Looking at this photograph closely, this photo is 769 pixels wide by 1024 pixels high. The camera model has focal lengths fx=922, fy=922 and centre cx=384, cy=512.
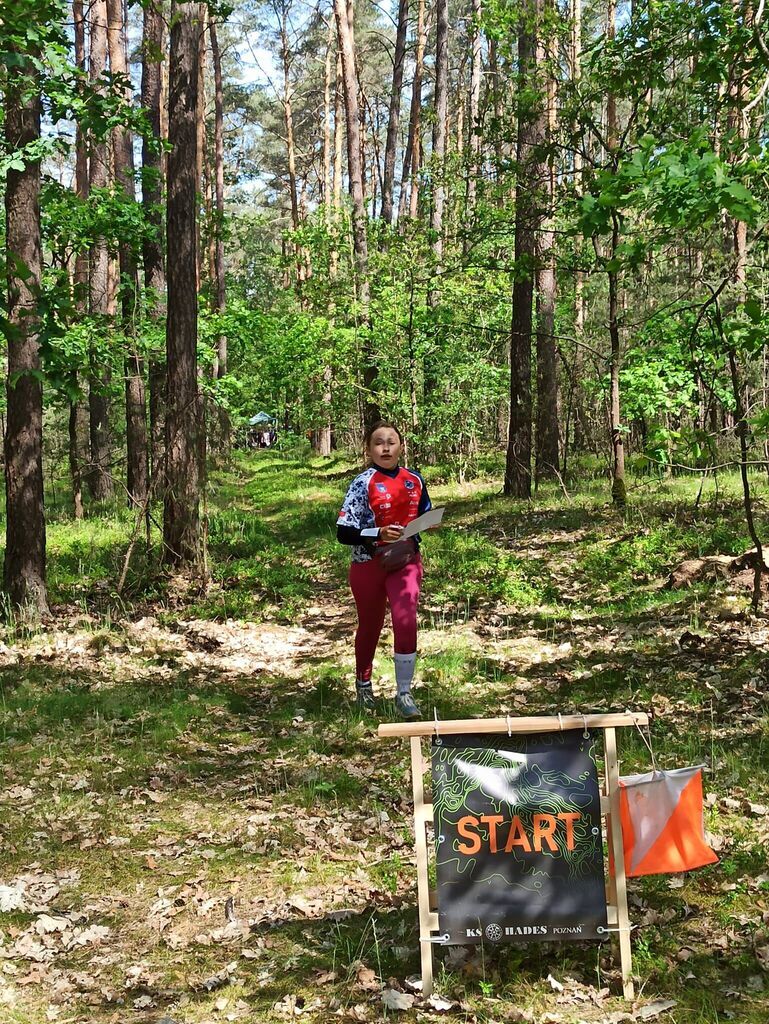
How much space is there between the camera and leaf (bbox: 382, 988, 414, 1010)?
→ 3.71m

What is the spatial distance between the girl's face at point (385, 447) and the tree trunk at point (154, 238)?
341cm

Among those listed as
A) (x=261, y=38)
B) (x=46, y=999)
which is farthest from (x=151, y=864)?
(x=261, y=38)

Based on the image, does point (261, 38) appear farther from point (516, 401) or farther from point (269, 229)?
point (516, 401)

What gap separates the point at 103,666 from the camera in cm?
857

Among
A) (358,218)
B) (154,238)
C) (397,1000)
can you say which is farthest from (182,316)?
(358,218)

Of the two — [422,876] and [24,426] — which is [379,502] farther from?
[24,426]

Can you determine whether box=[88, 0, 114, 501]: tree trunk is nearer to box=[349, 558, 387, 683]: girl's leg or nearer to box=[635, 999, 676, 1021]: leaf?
box=[349, 558, 387, 683]: girl's leg

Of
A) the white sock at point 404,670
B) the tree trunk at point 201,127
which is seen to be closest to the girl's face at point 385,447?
the white sock at point 404,670

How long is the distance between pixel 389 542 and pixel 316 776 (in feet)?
5.51

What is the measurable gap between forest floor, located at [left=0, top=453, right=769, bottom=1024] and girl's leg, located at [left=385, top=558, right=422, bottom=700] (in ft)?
1.94

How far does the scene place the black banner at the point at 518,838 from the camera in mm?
3625

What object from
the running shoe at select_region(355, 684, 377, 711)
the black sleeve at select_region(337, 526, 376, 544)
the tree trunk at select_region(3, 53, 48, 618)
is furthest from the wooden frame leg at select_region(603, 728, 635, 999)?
the tree trunk at select_region(3, 53, 48, 618)

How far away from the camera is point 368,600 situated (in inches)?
272

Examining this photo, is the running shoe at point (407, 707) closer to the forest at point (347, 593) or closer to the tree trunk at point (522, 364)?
the forest at point (347, 593)
